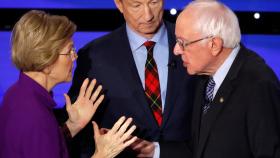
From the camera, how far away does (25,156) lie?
2.17 metres

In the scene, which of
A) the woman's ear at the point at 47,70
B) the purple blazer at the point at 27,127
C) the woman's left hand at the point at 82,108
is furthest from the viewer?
the woman's left hand at the point at 82,108

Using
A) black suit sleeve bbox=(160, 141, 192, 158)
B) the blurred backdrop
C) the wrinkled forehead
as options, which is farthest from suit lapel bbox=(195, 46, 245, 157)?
the blurred backdrop

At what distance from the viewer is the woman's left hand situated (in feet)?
9.08

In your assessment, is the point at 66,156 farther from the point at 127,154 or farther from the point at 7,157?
the point at 127,154

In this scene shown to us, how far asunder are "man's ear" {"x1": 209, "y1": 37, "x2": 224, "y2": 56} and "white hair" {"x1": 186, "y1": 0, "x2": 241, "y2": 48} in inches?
0.6

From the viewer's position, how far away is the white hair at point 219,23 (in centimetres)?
241

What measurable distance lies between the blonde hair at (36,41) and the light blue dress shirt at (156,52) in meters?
0.73

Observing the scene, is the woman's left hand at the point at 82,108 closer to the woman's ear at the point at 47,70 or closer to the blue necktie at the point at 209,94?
the woman's ear at the point at 47,70

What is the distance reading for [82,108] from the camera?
278 centimetres

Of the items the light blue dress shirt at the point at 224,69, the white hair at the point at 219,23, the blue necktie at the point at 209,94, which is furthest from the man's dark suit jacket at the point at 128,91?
the white hair at the point at 219,23

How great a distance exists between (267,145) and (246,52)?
0.45 metres

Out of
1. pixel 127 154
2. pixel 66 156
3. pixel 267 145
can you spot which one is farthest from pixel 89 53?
Result: pixel 267 145

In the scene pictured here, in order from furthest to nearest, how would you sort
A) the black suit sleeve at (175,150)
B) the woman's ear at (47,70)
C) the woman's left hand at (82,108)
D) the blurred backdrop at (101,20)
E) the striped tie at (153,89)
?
the blurred backdrop at (101,20) < the striped tie at (153,89) < the black suit sleeve at (175,150) < the woman's left hand at (82,108) < the woman's ear at (47,70)

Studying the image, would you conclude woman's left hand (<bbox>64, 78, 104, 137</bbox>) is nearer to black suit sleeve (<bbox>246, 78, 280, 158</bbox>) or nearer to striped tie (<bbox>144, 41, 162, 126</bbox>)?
striped tie (<bbox>144, 41, 162, 126</bbox>)
